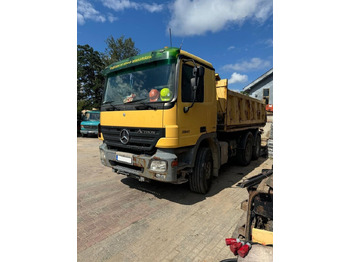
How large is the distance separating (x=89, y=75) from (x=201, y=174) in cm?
3090

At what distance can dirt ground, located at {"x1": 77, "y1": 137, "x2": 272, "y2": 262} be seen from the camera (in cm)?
241

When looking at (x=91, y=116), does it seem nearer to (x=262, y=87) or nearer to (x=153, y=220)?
(x=153, y=220)

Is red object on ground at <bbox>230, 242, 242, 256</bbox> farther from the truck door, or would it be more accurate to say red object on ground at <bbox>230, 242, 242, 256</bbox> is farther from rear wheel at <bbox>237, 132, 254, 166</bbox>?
rear wheel at <bbox>237, 132, 254, 166</bbox>

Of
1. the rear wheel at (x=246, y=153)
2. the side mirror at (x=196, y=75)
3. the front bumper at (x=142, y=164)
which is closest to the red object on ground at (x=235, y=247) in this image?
the front bumper at (x=142, y=164)

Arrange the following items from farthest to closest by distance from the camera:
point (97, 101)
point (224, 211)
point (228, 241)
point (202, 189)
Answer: point (97, 101)
point (202, 189)
point (224, 211)
point (228, 241)

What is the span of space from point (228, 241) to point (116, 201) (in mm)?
2424

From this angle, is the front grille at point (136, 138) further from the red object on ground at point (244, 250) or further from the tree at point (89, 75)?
the tree at point (89, 75)

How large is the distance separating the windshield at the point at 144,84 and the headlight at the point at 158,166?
110 centimetres

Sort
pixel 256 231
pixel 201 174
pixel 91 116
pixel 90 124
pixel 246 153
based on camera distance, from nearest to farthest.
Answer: pixel 256 231, pixel 201 174, pixel 246 153, pixel 90 124, pixel 91 116

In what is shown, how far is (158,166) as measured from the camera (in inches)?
132

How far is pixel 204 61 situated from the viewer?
4.29 m

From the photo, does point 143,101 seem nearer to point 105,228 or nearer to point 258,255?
point 105,228

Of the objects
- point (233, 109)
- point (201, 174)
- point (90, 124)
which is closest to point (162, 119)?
point (201, 174)

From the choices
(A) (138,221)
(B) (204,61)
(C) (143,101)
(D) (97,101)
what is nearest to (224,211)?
(A) (138,221)
